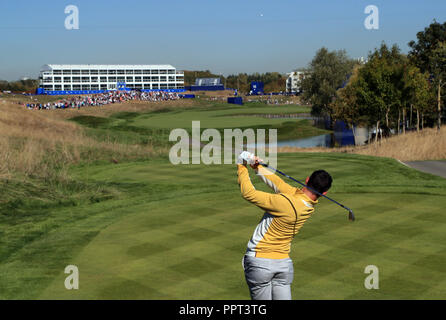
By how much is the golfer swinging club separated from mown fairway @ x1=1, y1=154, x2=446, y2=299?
7.46ft

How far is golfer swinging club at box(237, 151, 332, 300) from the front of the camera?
19.8ft

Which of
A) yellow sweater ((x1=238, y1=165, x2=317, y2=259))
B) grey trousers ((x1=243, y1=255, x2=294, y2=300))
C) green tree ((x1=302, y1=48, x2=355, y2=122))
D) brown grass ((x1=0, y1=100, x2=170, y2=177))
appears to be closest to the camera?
yellow sweater ((x1=238, y1=165, x2=317, y2=259))

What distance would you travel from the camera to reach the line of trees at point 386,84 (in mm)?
49656

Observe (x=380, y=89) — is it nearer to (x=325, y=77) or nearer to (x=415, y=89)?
(x=415, y=89)

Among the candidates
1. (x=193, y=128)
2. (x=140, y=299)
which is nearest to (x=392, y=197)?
(x=140, y=299)

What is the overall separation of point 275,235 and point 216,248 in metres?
5.25

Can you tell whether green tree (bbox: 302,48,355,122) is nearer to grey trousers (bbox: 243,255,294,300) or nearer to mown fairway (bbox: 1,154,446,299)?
mown fairway (bbox: 1,154,446,299)

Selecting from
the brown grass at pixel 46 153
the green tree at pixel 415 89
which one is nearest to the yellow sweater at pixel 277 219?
the brown grass at pixel 46 153

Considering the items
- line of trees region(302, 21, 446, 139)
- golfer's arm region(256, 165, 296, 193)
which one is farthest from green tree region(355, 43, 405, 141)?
golfer's arm region(256, 165, 296, 193)

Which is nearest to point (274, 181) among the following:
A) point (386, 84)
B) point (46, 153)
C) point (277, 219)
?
point (277, 219)

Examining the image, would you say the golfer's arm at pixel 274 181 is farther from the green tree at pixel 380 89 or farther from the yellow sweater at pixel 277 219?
the green tree at pixel 380 89

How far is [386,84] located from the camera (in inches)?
1929

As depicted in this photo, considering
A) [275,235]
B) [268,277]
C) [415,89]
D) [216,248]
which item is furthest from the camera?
[415,89]
